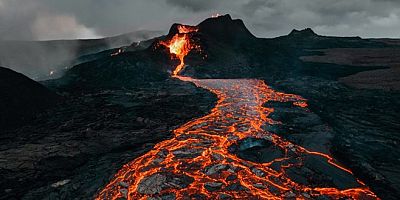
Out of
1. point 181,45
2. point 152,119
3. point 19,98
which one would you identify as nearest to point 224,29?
point 181,45

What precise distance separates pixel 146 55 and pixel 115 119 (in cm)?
3297

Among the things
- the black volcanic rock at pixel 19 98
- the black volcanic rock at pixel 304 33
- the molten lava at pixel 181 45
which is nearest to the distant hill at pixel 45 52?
the molten lava at pixel 181 45

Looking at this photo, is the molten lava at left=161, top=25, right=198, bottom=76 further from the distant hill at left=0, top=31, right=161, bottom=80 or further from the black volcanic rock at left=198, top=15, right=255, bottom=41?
the distant hill at left=0, top=31, right=161, bottom=80

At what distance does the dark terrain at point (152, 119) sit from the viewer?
18.0 metres

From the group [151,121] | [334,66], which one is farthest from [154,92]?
[334,66]

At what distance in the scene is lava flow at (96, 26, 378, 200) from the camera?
1579 centimetres

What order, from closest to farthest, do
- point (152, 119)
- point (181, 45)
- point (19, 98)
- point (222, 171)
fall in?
point (222, 171), point (152, 119), point (19, 98), point (181, 45)

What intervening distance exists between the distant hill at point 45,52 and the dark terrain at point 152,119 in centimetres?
5725

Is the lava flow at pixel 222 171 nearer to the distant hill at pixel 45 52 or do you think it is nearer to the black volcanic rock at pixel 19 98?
the black volcanic rock at pixel 19 98

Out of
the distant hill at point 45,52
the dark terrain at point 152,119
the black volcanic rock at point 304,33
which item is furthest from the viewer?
the black volcanic rock at point 304,33

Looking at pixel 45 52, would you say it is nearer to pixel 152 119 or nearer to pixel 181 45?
pixel 181 45

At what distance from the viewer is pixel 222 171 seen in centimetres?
1802

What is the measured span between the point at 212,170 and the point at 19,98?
2174cm

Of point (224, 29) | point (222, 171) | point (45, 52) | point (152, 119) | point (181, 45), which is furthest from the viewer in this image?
point (45, 52)
